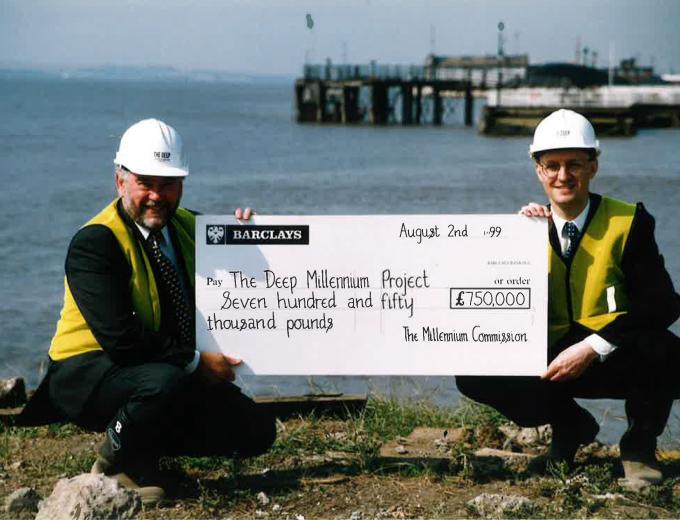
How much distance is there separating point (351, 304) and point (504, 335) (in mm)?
719

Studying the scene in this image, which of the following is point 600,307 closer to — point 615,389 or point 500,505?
point 615,389

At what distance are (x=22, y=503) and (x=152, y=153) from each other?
1.55m

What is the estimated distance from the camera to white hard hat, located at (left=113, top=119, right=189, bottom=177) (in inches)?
207

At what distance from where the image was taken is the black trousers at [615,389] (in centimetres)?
546

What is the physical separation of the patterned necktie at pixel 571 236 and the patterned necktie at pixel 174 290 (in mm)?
1746

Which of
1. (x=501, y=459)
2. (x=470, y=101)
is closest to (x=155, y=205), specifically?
(x=501, y=459)

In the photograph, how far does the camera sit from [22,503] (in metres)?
5.05

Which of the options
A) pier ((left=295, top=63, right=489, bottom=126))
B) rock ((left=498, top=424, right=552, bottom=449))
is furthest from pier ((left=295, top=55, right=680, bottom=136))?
rock ((left=498, top=424, right=552, bottom=449))

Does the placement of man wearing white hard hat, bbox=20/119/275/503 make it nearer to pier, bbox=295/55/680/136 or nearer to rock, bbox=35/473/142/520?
rock, bbox=35/473/142/520

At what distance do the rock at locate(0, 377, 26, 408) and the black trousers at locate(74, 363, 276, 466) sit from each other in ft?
6.21

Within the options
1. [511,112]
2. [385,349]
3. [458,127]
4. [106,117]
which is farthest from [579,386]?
[106,117]

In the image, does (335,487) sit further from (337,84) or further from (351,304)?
(337,84)

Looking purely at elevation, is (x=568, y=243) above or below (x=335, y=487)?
above

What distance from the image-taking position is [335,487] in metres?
5.51
